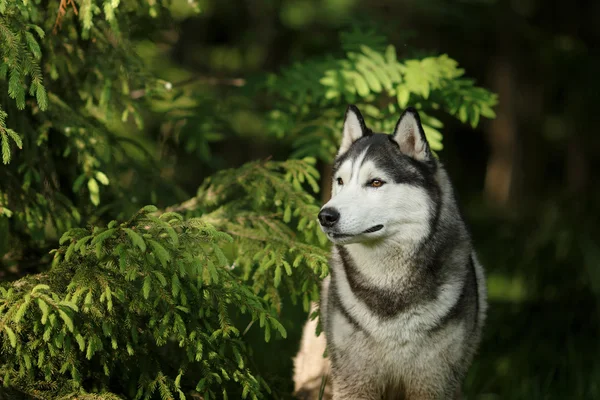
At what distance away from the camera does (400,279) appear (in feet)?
12.7

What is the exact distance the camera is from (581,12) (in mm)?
11977

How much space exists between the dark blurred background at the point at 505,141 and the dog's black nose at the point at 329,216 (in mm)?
1630

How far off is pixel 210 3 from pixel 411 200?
883 cm

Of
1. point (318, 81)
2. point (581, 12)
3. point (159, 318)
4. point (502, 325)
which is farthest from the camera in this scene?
point (581, 12)

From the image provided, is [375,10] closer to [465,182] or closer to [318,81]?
[465,182]

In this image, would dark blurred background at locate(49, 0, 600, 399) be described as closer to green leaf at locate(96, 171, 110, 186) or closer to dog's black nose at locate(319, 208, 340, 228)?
green leaf at locate(96, 171, 110, 186)

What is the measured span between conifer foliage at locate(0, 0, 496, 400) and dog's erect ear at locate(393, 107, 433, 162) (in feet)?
2.68

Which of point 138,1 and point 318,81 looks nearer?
point 138,1

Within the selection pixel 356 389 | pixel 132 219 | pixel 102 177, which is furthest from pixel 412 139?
pixel 102 177

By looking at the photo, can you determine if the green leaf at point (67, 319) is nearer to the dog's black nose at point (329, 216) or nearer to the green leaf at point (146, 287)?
the green leaf at point (146, 287)

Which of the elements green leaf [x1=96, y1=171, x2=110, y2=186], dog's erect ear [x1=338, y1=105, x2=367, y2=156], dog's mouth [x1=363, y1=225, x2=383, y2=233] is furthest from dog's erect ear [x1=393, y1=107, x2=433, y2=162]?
green leaf [x1=96, y1=171, x2=110, y2=186]

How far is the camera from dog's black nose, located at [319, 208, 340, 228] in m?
3.62

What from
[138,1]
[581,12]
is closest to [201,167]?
[581,12]

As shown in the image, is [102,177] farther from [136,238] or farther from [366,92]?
[366,92]
